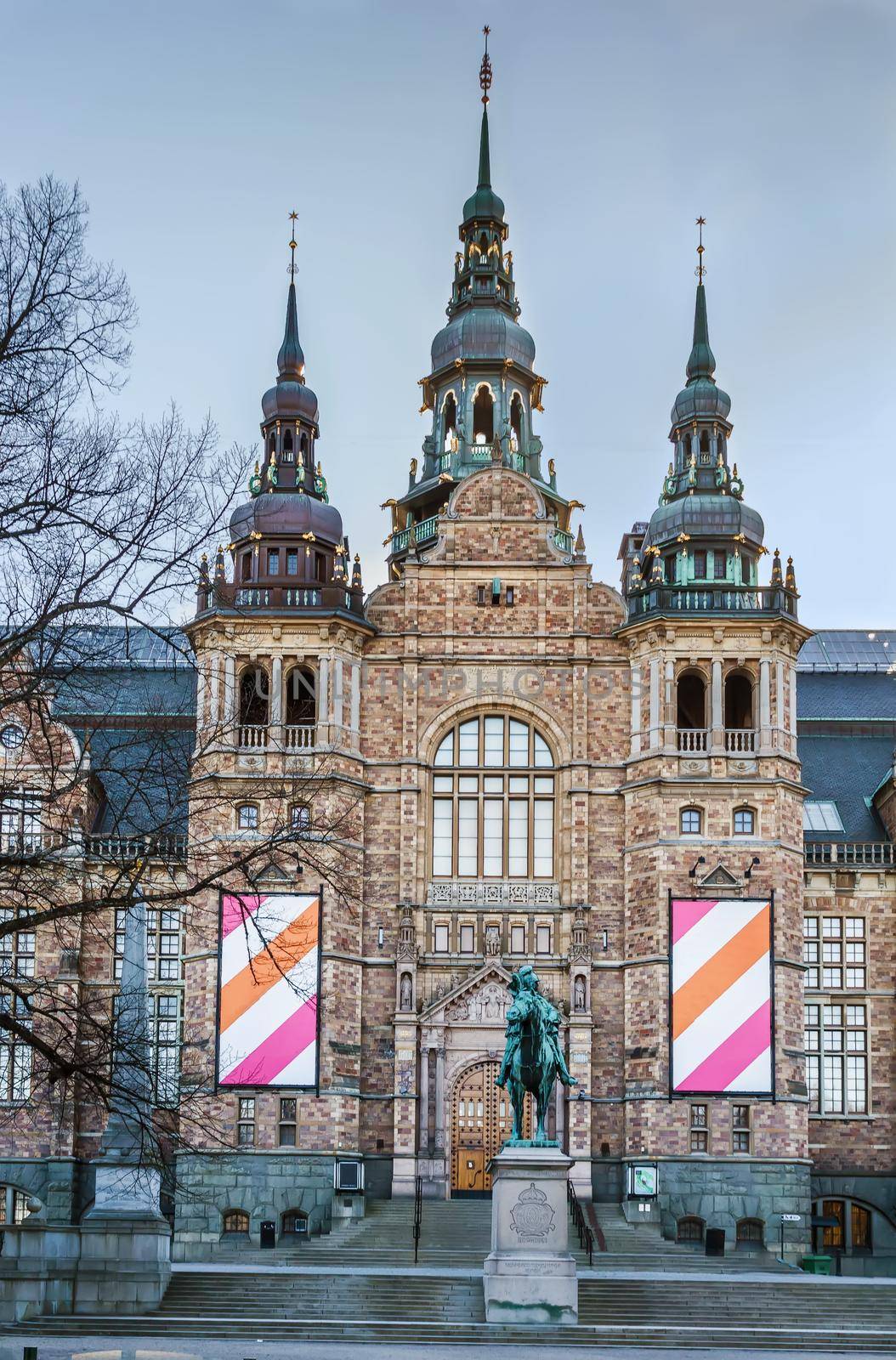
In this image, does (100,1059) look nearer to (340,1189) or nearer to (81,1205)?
(340,1189)

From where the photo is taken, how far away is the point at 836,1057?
170 feet

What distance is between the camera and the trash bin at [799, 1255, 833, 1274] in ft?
150

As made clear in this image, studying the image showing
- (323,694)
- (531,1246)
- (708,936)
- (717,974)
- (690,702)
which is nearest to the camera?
(531,1246)

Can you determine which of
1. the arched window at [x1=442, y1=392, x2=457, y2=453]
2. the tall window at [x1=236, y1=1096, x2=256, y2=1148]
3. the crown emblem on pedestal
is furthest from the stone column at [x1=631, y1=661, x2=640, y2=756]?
the crown emblem on pedestal

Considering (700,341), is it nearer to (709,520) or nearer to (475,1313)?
(709,520)

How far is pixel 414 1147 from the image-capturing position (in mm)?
48969

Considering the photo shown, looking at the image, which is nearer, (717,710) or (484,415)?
(717,710)

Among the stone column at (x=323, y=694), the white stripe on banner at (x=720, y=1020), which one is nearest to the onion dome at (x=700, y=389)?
the stone column at (x=323, y=694)

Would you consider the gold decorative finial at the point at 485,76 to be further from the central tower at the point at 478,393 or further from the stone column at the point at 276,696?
the stone column at the point at 276,696

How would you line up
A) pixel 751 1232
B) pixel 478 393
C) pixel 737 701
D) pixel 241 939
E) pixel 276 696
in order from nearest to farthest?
1. pixel 751 1232
2. pixel 241 939
3. pixel 276 696
4. pixel 737 701
5. pixel 478 393

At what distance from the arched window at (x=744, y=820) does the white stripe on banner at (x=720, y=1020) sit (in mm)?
3439

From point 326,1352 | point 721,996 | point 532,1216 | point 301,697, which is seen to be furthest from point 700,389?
point 326,1352

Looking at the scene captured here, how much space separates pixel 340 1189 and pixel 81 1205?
733 cm

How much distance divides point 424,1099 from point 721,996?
7968mm
